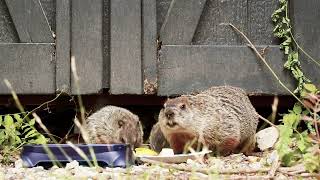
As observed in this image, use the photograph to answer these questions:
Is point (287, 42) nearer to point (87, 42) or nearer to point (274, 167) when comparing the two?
point (87, 42)

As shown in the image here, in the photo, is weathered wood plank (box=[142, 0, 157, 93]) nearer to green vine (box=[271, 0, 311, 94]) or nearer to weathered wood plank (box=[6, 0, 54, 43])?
weathered wood plank (box=[6, 0, 54, 43])

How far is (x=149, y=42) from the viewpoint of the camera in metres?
6.32

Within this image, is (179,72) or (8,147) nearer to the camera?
(8,147)

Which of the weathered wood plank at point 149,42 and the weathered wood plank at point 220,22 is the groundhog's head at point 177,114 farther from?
the weathered wood plank at point 220,22

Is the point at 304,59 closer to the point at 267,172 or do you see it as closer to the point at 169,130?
the point at 169,130

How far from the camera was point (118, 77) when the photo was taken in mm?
6312

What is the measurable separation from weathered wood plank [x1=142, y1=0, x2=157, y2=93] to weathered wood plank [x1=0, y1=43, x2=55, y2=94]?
85 centimetres

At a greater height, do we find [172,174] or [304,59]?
[304,59]

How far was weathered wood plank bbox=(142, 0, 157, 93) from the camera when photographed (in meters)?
6.31

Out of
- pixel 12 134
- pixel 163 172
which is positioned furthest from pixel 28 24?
pixel 163 172

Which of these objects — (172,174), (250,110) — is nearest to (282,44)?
(250,110)

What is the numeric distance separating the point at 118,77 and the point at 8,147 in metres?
1.20

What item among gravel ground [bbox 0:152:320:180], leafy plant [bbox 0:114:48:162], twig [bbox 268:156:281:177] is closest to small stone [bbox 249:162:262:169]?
gravel ground [bbox 0:152:320:180]

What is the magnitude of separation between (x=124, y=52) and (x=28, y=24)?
3.01 ft
